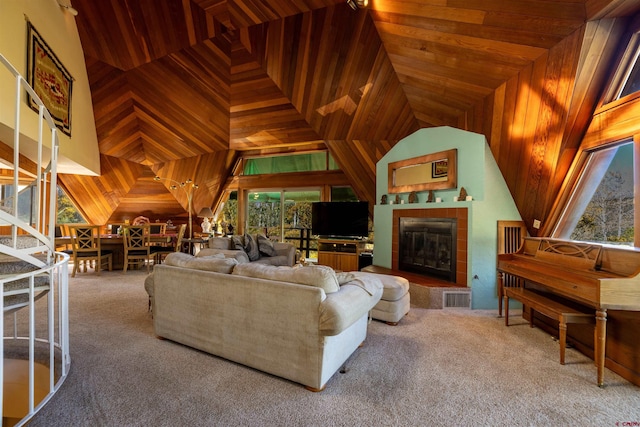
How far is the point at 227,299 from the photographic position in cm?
242

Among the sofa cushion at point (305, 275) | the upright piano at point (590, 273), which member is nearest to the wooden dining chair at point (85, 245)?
the sofa cushion at point (305, 275)

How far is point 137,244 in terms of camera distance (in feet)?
19.9

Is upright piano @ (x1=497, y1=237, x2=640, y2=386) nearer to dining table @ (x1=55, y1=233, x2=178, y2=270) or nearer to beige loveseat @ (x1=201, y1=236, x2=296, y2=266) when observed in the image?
beige loveseat @ (x1=201, y1=236, x2=296, y2=266)

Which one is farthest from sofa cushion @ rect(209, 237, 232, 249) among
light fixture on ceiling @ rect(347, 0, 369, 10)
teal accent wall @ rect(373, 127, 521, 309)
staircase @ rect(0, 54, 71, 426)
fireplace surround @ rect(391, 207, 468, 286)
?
light fixture on ceiling @ rect(347, 0, 369, 10)

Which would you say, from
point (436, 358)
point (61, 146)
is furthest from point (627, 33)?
point (61, 146)

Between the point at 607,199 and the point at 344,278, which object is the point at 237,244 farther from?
the point at 607,199

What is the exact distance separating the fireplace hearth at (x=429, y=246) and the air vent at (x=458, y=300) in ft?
0.93

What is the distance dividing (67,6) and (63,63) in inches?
33.9

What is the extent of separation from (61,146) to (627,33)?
7180 mm

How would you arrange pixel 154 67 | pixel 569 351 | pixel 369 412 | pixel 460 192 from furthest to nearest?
1. pixel 154 67
2. pixel 460 192
3. pixel 569 351
4. pixel 369 412

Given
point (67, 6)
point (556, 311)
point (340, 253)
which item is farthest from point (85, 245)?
point (556, 311)

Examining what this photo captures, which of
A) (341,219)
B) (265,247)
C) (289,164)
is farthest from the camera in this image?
(289,164)

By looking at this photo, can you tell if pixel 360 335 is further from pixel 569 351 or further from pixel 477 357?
pixel 569 351

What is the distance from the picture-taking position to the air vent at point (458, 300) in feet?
13.4
